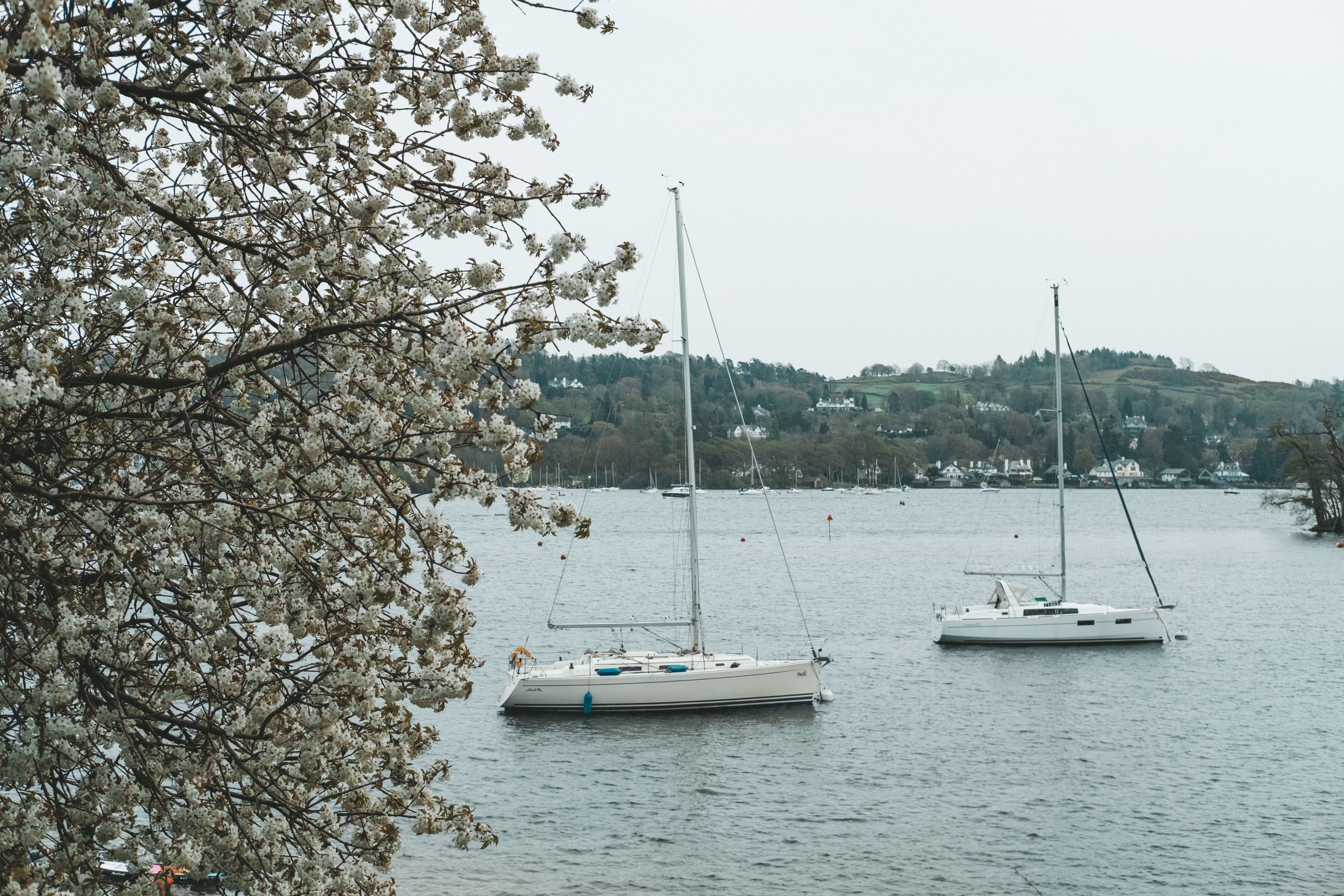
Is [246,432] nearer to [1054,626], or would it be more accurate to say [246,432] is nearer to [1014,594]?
[1054,626]

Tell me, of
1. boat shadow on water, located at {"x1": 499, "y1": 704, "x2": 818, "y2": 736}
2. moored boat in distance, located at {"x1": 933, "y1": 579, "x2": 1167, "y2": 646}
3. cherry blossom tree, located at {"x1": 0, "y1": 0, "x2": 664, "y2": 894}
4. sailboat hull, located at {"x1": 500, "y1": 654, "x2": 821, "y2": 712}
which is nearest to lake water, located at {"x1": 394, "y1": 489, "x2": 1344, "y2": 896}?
boat shadow on water, located at {"x1": 499, "y1": 704, "x2": 818, "y2": 736}

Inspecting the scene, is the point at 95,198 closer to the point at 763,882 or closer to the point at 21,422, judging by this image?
the point at 21,422

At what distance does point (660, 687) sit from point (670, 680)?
359 mm

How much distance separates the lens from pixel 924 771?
3183 cm

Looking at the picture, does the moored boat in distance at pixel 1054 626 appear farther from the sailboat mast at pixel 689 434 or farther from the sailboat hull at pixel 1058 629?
the sailboat mast at pixel 689 434

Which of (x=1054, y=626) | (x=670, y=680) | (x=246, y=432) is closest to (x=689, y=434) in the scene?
(x=670, y=680)

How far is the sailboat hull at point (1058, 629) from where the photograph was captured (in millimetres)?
50000

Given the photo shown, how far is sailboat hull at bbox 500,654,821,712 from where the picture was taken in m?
36.4

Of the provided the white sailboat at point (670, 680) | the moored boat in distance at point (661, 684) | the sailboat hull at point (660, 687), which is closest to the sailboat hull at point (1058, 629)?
the white sailboat at point (670, 680)

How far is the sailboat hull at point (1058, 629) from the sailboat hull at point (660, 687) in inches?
599

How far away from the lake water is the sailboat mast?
313 centimetres

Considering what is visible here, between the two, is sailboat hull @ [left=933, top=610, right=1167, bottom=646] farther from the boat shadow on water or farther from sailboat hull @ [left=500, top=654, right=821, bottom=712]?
sailboat hull @ [left=500, top=654, right=821, bottom=712]

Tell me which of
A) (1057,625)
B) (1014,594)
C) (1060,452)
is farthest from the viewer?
(1060,452)

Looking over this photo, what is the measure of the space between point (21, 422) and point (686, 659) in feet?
104
